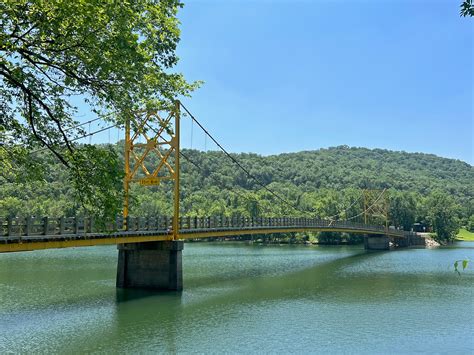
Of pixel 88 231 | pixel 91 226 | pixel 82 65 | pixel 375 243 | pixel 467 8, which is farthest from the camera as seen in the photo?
pixel 375 243

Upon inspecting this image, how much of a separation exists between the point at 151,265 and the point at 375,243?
66.6 m

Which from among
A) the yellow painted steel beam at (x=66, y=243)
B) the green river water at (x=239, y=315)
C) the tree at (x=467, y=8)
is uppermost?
the tree at (x=467, y=8)

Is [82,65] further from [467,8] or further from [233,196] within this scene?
[233,196]

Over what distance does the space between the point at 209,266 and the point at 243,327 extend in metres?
27.2

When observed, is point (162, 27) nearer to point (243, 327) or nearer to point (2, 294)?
point (243, 327)

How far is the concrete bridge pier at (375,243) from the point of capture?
88400mm

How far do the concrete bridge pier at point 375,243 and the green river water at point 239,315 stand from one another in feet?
162

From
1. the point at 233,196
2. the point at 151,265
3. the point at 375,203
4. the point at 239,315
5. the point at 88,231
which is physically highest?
the point at 233,196

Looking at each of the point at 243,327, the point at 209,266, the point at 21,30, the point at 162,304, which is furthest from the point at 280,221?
the point at 21,30

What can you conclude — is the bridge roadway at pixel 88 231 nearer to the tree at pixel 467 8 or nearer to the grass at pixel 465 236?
the tree at pixel 467 8

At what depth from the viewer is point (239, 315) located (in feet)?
78.5

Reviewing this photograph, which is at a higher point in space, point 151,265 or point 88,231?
point 88,231

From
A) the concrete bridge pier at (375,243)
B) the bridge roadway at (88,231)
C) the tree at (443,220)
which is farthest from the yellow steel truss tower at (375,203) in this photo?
the bridge roadway at (88,231)

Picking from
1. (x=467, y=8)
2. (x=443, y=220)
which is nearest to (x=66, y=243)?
(x=467, y=8)
